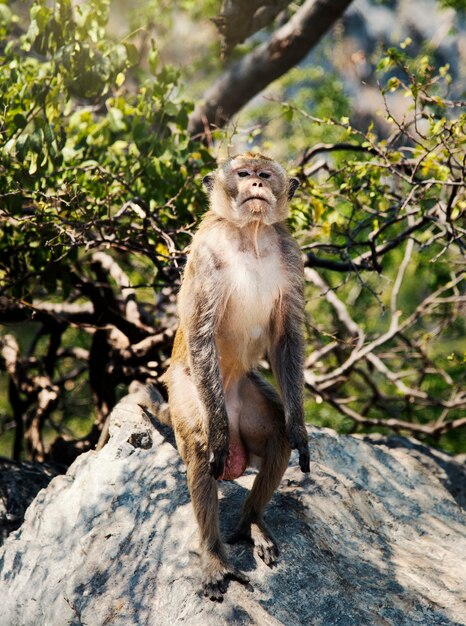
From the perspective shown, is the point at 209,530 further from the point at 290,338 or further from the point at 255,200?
the point at 255,200

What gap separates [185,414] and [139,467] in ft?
1.89

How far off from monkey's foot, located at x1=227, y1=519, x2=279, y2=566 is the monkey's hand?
0.36m

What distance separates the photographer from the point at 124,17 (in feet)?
35.7

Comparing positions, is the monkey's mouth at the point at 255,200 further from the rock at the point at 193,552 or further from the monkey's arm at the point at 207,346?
the rock at the point at 193,552

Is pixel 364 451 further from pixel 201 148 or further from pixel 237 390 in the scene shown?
pixel 201 148

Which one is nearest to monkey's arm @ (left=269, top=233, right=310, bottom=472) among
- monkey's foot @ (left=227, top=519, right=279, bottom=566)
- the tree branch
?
monkey's foot @ (left=227, top=519, right=279, bottom=566)

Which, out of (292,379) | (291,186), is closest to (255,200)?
(291,186)

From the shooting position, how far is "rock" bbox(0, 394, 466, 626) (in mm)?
3527

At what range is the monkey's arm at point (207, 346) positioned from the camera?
3.72m

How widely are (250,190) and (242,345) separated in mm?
801

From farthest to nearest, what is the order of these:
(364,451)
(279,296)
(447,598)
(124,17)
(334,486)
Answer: (124,17), (364,451), (334,486), (279,296), (447,598)

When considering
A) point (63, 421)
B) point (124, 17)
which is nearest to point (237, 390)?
point (63, 421)

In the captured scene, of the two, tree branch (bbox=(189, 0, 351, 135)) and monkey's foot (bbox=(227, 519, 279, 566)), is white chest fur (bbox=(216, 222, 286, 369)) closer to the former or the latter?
monkey's foot (bbox=(227, 519, 279, 566))

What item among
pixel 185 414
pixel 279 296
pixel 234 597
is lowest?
pixel 234 597
